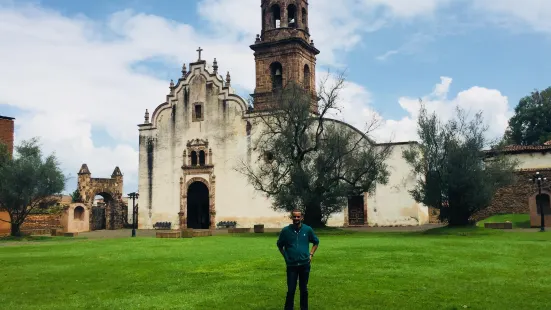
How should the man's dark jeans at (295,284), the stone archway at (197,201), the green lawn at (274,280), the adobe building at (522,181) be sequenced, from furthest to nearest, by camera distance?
the stone archway at (197,201) → the adobe building at (522,181) → the green lawn at (274,280) → the man's dark jeans at (295,284)

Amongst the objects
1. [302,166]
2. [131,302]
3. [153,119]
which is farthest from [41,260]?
[153,119]

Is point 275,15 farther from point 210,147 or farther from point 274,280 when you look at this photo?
point 274,280

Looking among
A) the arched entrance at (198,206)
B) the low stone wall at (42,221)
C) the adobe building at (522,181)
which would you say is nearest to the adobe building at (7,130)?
the low stone wall at (42,221)

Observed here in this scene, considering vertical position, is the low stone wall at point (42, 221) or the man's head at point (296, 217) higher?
the low stone wall at point (42, 221)

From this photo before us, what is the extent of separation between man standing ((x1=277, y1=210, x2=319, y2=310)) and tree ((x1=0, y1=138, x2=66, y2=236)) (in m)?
27.0

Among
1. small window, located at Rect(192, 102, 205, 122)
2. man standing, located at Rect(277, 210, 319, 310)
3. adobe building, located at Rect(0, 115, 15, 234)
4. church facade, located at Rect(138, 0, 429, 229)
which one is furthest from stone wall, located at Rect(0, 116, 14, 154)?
man standing, located at Rect(277, 210, 319, 310)

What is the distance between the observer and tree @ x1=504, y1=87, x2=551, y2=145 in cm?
5725

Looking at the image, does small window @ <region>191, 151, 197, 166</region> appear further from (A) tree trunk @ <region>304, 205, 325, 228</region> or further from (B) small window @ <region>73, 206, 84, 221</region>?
(A) tree trunk @ <region>304, 205, 325, 228</region>

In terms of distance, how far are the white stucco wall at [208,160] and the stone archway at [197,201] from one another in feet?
1.02

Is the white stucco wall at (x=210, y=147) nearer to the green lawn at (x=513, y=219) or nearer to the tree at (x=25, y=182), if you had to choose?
the tree at (x=25, y=182)

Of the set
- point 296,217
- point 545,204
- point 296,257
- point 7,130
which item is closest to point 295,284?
point 296,257

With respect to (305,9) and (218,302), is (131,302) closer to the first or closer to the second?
(218,302)

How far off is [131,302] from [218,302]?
5.02 ft

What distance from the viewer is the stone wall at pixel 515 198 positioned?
37.4 metres
